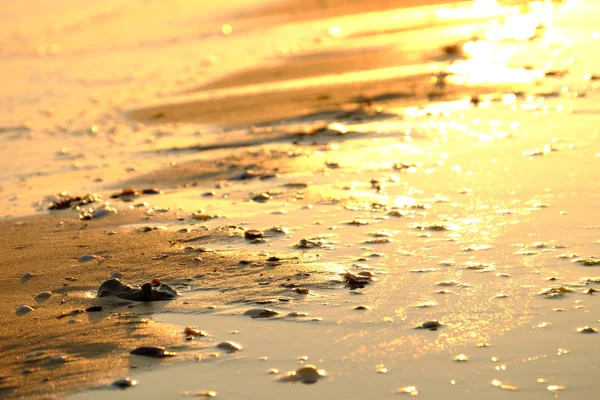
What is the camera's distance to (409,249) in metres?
4.65

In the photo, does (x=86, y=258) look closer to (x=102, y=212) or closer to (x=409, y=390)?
(x=102, y=212)

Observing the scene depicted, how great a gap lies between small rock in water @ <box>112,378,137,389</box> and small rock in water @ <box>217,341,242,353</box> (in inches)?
16.7

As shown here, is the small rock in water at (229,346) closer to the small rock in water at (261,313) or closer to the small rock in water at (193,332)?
the small rock in water at (193,332)

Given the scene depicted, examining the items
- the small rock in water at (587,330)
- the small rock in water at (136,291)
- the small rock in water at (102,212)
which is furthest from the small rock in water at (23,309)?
the small rock in water at (587,330)

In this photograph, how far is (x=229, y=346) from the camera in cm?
356

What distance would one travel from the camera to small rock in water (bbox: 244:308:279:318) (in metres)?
3.87

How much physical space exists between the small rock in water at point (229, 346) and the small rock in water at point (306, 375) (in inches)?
13.1

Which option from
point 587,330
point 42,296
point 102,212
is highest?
point 102,212

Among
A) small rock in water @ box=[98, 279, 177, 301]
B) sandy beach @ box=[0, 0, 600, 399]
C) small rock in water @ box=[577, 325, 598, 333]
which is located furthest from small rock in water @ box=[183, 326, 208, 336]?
small rock in water @ box=[577, 325, 598, 333]

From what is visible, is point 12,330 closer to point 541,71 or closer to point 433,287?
point 433,287

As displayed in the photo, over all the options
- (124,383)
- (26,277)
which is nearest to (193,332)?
(124,383)

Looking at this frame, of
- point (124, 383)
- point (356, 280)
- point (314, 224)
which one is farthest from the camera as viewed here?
point (314, 224)

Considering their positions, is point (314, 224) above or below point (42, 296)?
above

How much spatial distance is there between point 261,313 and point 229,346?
14.3 inches
